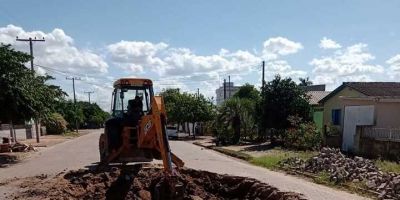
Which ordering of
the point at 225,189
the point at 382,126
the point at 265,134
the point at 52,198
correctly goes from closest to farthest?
the point at 52,198 < the point at 225,189 < the point at 382,126 < the point at 265,134

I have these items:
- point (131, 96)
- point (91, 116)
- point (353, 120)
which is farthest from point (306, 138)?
point (91, 116)

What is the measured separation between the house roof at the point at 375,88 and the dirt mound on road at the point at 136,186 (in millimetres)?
19539

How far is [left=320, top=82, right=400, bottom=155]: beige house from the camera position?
2594 cm

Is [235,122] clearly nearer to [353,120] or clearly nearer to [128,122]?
[353,120]

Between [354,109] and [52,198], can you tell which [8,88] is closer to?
[52,198]

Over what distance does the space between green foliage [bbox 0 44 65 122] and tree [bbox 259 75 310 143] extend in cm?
1562

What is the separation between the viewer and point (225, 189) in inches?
554

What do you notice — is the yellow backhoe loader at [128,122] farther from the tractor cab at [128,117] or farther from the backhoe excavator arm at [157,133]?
the backhoe excavator arm at [157,133]

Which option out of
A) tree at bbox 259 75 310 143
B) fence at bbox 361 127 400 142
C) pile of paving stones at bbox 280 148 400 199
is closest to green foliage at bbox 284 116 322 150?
fence at bbox 361 127 400 142

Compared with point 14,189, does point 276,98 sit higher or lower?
higher

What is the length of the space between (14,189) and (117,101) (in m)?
4.43

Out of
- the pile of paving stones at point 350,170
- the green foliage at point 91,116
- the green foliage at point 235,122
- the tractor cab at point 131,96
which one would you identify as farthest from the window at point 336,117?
the green foliage at point 91,116

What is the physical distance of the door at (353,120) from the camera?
27.8 meters

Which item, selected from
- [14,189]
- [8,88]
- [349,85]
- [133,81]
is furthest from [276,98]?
[14,189]
